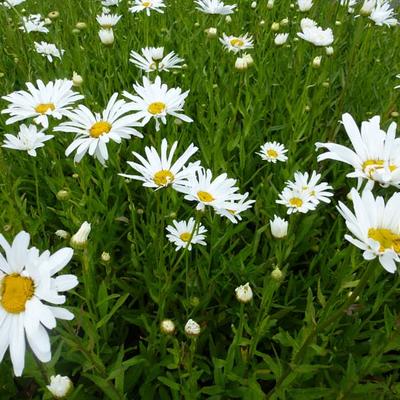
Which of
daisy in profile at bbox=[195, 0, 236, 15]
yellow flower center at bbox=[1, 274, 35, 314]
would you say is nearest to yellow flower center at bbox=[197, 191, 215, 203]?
yellow flower center at bbox=[1, 274, 35, 314]

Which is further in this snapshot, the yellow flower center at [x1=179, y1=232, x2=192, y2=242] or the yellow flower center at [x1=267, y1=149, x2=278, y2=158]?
the yellow flower center at [x1=267, y1=149, x2=278, y2=158]

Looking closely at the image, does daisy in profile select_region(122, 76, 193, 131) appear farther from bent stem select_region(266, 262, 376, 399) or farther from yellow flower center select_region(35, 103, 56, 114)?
bent stem select_region(266, 262, 376, 399)

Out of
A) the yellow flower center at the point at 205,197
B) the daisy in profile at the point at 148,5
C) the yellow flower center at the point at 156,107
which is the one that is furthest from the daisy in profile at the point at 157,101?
the daisy in profile at the point at 148,5

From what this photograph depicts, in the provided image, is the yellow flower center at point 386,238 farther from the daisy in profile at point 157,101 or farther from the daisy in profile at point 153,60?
the daisy in profile at point 153,60

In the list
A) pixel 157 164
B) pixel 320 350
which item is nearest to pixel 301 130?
pixel 157 164

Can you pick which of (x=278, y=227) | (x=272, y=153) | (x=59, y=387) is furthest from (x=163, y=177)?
(x=272, y=153)

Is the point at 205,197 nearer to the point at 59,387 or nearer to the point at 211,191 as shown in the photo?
the point at 211,191

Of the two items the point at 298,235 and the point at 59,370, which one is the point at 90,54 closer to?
the point at 298,235

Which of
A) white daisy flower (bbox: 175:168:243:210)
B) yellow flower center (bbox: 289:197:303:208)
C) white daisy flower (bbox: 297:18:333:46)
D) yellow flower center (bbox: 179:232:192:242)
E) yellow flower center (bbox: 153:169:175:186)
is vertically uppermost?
white daisy flower (bbox: 297:18:333:46)
